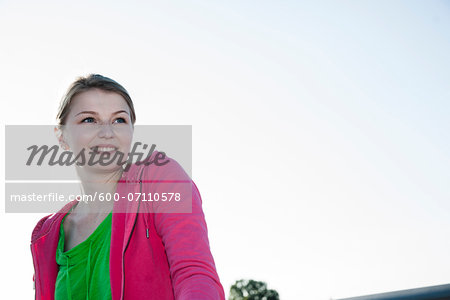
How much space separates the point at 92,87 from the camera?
7.51ft

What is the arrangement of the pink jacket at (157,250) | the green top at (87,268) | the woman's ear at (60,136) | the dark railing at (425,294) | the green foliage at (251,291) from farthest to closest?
1. the green foliage at (251,291)
2. the woman's ear at (60,136)
3. the green top at (87,268)
4. the pink jacket at (157,250)
5. the dark railing at (425,294)

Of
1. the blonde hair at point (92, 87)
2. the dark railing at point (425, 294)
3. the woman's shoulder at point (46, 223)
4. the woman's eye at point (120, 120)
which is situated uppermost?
the blonde hair at point (92, 87)

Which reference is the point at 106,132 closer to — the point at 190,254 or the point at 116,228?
the point at 116,228

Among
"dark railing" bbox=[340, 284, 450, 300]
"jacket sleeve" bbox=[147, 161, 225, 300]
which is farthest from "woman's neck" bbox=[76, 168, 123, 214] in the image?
"dark railing" bbox=[340, 284, 450, 300]

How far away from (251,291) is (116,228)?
4564 cm

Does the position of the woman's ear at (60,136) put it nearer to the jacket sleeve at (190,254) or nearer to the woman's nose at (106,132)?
the woman's nose at (106,132)

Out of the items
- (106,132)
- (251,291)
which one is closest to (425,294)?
(106,132)

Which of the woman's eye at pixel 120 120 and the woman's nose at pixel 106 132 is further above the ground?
the woman's eye at pixel 120 120

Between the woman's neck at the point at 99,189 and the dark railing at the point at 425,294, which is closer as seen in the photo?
the dark railing at the point at 425,294

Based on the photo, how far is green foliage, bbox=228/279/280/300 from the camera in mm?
44781

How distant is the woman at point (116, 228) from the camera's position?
168 cm

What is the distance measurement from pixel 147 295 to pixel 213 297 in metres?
0.48

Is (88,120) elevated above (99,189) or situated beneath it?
elevated above
